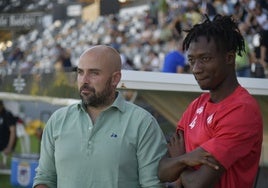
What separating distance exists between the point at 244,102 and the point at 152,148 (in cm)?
57

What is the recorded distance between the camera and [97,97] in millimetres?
3557

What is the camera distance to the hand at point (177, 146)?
11.1ft

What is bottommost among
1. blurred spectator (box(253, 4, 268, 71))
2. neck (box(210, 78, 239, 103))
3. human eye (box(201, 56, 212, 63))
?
blurred spectator (box(253, 4, 268, 71))

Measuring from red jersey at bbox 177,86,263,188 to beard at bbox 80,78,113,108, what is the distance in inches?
19.9

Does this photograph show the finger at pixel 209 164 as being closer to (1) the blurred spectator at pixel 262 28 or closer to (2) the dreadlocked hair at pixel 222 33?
(2) the dreadlocked hair at pixel 222 33

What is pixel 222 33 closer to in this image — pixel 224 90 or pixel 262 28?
→ pixel 224 90

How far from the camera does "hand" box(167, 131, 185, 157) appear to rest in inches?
134

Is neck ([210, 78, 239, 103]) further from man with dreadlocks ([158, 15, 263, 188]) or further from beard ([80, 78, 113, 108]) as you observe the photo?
beard ([80, 78, 113, 108])

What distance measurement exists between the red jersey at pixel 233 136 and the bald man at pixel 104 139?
0.31 metres

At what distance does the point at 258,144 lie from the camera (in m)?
3.23

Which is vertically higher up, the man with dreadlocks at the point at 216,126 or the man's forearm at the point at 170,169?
the man with dreadlocks at the point at 216,126

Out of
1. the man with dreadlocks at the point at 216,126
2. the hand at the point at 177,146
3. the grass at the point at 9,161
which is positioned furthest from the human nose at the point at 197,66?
the grass at the point at 9,161

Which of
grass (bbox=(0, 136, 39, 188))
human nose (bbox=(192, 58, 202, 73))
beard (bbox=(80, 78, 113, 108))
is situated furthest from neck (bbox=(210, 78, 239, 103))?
grass (bbox=(0, 136, 39, 188))

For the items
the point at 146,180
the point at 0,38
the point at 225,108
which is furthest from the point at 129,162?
the point at 0,38
